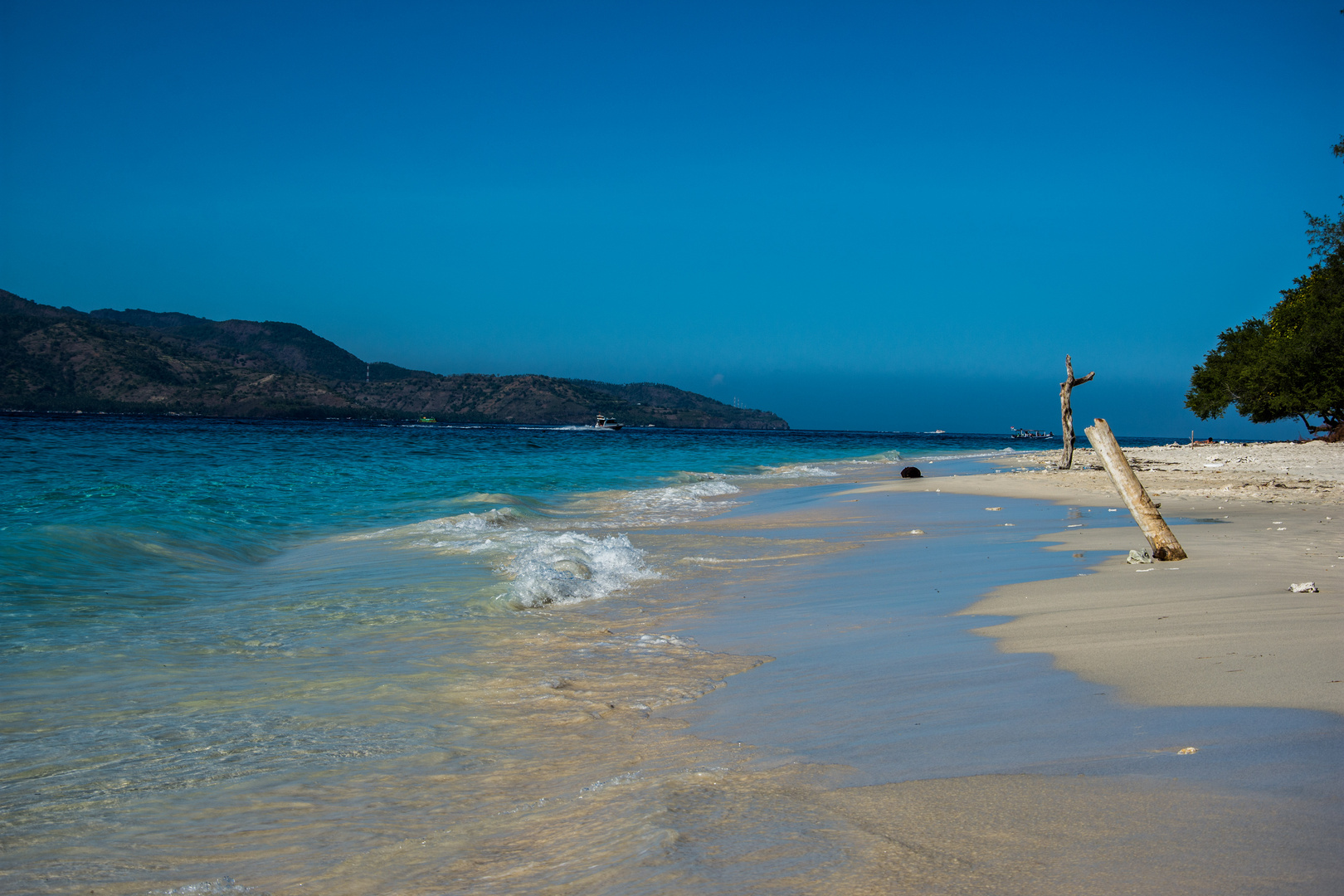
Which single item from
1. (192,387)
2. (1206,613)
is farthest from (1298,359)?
(192,387)

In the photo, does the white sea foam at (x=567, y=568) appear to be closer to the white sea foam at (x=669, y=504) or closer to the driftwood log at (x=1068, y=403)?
the white sea foam at (x=669, y=504)

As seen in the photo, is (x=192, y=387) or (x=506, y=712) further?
(x=192, y=387)

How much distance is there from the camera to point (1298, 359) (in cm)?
3903

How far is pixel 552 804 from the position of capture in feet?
10.4

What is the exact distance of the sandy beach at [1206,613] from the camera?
382 centimetres

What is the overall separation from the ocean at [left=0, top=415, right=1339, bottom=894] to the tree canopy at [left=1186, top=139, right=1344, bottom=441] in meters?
35.9

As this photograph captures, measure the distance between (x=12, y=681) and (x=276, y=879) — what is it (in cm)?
380

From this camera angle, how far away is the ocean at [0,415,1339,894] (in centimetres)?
277

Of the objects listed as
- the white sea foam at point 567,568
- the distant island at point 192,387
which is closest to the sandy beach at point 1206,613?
the white sea foam at point 567,568

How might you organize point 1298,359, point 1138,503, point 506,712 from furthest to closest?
1. point 1298,359
2. point 1138,503
3. point 506,712

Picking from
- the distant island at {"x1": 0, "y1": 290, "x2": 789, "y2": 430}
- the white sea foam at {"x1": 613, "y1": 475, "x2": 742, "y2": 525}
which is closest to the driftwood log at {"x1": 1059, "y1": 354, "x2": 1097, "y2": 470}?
the white sea foam at {"x1": 613, "y1": 475, "x2": 742, "y2": 525}

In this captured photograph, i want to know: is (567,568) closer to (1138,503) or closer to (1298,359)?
(1138,503)

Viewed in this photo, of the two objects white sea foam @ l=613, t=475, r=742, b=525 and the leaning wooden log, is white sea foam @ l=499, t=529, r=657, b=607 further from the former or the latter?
the leaning wooden log

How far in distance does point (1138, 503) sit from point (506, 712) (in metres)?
6.61
